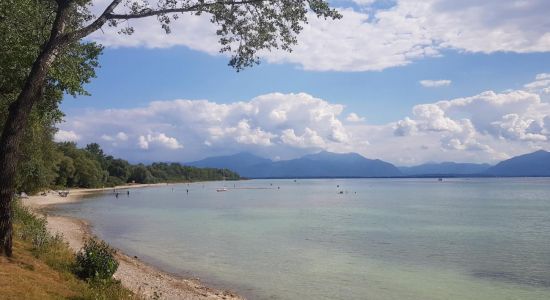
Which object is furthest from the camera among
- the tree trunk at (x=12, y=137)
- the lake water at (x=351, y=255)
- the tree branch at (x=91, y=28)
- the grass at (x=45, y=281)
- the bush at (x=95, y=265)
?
the lake water at (x=351, y=255)

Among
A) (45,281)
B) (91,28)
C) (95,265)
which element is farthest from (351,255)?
(91,28)

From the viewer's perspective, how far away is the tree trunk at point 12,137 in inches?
605

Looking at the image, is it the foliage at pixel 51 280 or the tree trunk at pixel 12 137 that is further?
the tree trunk at pixel 12 137

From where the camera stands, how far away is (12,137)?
15.5 meters

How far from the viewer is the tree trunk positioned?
50.4 feet

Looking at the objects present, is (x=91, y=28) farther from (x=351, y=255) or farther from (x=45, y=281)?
(x=351, y=255)

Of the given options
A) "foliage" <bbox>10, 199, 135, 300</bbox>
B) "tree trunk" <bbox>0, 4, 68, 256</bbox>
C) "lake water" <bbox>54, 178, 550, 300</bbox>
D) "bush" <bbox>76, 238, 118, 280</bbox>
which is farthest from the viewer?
"lake water" <bbox>54, 178, 550, 300</bbox>

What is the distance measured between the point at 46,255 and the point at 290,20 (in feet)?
49.1

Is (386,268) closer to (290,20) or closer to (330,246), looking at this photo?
(330,246)

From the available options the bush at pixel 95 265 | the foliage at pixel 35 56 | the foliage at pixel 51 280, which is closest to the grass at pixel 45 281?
the foliage at pixel 51 280

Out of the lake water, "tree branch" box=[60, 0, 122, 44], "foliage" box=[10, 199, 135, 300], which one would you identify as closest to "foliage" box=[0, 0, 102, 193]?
"tree branch" box=[60, 0, 122, 44]

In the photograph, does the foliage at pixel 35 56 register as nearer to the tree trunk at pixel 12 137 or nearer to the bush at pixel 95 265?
the tree trunk at pixel 12 137

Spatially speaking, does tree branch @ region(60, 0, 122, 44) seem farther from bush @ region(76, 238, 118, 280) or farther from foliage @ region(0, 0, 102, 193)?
bush @ region(76, 238, 118, 280)

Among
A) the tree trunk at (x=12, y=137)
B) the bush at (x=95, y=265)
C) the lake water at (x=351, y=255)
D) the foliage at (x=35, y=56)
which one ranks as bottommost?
the lake water at (x=351, y=255)
